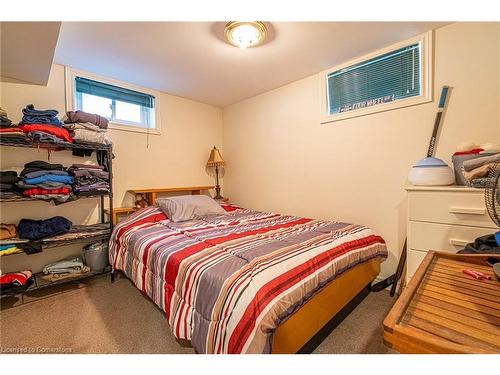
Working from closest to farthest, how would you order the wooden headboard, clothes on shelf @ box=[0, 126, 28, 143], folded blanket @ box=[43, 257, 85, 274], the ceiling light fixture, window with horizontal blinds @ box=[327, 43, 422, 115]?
the ceiling light fixture < clothes on shelf @ box=[0, 126, 28, 143] < window with horizontal blinds @ box=[327, 43, 422, 115] < folded blanket @ box=[43, 257, 85, 274] < the wooden headboard

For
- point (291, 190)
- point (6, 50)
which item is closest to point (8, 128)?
point (6, 50)

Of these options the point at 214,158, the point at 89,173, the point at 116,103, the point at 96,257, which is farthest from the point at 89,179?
the point at 214,158

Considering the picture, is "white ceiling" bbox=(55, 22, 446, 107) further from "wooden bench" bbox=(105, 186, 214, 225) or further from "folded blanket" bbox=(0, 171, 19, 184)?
"wooden bench" bbox=(105, 186, 214, 225)

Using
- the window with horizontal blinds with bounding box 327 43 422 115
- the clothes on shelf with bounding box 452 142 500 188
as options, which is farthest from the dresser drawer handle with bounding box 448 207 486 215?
the window with horizontal blinds with bounding box 327 43 422 115

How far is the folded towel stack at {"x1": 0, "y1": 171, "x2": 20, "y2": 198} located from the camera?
1.85 metres

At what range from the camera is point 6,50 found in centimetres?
167

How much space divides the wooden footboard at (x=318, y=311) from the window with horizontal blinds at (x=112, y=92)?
2.98m

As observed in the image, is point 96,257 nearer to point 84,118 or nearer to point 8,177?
point 8,177

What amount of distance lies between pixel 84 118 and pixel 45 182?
0.70m

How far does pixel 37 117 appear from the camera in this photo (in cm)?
198

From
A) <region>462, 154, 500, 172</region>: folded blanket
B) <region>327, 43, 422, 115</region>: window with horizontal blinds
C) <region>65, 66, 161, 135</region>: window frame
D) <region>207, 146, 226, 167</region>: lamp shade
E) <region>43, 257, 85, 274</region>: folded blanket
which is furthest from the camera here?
<region>207, 146, 226, 167</region>: lamp shade

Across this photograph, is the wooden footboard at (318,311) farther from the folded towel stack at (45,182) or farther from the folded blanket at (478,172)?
the folded towel stack at (45,182)

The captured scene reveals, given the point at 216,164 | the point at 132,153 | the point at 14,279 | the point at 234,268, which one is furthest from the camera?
the point at 216,164

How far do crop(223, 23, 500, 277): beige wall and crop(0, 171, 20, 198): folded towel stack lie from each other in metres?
Result: 2.50
